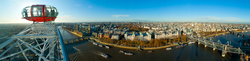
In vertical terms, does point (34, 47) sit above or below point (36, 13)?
below

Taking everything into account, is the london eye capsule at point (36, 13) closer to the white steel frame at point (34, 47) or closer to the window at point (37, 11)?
the window at point (37, 11)

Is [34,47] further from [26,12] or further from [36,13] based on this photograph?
[26,12]

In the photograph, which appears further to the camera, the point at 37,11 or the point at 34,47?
the point at 37,11

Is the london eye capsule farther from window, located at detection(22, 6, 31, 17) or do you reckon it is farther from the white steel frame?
the white steel frame

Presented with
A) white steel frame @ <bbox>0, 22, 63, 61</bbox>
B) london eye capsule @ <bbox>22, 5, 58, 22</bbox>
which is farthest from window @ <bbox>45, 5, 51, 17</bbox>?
white steel frame @ <bbox>0, 22, 63, 61</bbox>

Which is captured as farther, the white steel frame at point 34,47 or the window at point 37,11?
the window at point 37,11

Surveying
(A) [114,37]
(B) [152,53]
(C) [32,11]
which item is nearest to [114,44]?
(A) [114,37]

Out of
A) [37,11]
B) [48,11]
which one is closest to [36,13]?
[37,11]

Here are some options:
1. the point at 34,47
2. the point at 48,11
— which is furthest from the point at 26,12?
the point at 34,47

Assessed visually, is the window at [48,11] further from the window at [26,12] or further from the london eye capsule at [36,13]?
the window at [26,12]

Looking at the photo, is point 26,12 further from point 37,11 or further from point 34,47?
point 34,47

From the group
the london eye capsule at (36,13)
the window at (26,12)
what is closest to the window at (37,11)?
the london eye capsule at (36,13)

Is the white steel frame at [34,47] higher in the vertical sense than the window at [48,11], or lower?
lower
